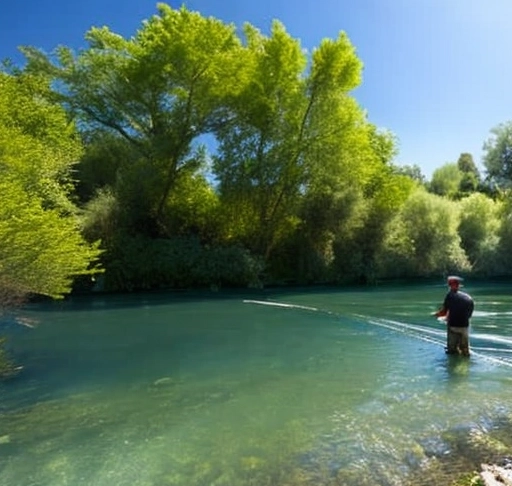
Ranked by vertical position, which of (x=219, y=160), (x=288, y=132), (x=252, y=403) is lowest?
(x=252, y=403)

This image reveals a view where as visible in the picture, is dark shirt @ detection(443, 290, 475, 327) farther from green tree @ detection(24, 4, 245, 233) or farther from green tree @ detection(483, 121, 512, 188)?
green tree @ detection(483, 121, 512, 188)

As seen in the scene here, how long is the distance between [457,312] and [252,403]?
4.84 metres

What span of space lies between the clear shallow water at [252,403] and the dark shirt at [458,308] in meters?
0.90

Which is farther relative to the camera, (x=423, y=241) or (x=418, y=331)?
(x=423, y=241)

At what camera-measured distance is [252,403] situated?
845 centimetres

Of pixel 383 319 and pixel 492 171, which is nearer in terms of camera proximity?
pixel 383 319

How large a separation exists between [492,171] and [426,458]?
50160mm

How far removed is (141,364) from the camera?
11320 mm

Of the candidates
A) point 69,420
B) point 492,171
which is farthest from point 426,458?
point 492,171

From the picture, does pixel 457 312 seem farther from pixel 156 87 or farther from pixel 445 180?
pixel 445 180

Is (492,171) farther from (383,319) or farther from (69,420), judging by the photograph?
(69,420)

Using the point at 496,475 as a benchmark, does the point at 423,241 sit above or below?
above

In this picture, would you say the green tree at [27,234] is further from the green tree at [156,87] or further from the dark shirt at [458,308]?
the green tree at [156,87]

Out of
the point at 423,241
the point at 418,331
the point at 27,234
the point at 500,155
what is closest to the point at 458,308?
the point at 418,331
